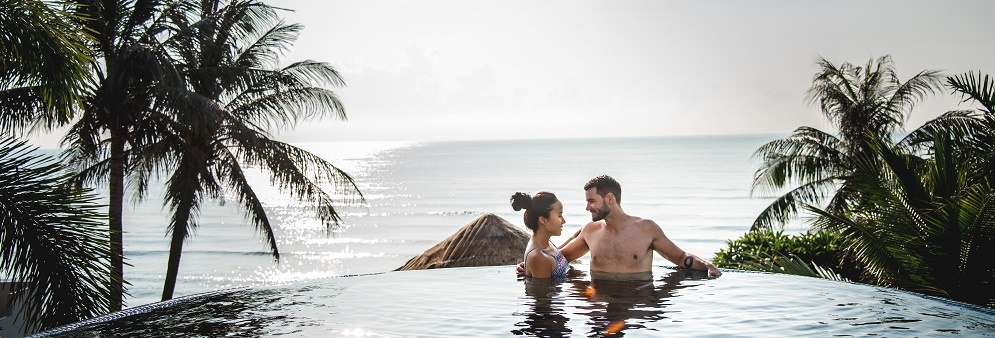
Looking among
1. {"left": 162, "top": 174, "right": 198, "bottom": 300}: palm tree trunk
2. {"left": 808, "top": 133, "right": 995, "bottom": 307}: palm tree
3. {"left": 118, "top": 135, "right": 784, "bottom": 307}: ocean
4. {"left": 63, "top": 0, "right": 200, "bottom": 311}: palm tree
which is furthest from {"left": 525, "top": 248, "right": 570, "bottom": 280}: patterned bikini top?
{"left": 118, "top": 135, "right": 784, "bottom": 307}: ocean

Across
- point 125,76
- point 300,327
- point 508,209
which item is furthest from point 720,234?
point 300,327

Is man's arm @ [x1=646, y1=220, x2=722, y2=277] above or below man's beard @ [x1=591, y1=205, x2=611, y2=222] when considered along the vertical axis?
below

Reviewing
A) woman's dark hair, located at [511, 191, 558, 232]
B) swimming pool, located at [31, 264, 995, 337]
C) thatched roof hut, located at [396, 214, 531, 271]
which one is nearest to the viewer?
swimming pool, located at [31, 264, 995, 337]

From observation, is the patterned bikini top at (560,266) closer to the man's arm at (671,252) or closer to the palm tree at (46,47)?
the man's arm at (671,252)

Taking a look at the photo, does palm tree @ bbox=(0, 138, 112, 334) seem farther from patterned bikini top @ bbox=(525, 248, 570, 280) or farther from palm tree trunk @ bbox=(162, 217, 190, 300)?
palm tree trunk @ bbox=(162, 217, 190, 300)

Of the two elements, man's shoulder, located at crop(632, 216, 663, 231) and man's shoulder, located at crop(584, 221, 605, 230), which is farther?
man's shoulder, located at crop(584, 221, 605, 230)

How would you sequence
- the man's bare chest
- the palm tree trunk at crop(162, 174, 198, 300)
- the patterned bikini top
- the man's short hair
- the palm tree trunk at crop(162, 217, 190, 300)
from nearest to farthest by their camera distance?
the man's short hair < the man's bare chest < the patterned bikini top < the palm tree trunk at crop(162, 174, 198, 300) < the palm tree trunk at crop(162, 217, 190, 300)

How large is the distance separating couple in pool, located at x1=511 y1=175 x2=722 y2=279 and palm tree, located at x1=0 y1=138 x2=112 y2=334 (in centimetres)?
359

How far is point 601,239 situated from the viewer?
325 inches

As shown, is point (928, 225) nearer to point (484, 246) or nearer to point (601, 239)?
point (601, 239)

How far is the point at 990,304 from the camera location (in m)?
7.85

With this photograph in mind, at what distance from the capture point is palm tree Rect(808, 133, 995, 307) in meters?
7.91

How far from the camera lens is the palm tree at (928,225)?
26.0ft

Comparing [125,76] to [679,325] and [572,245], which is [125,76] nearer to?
[572,245]
